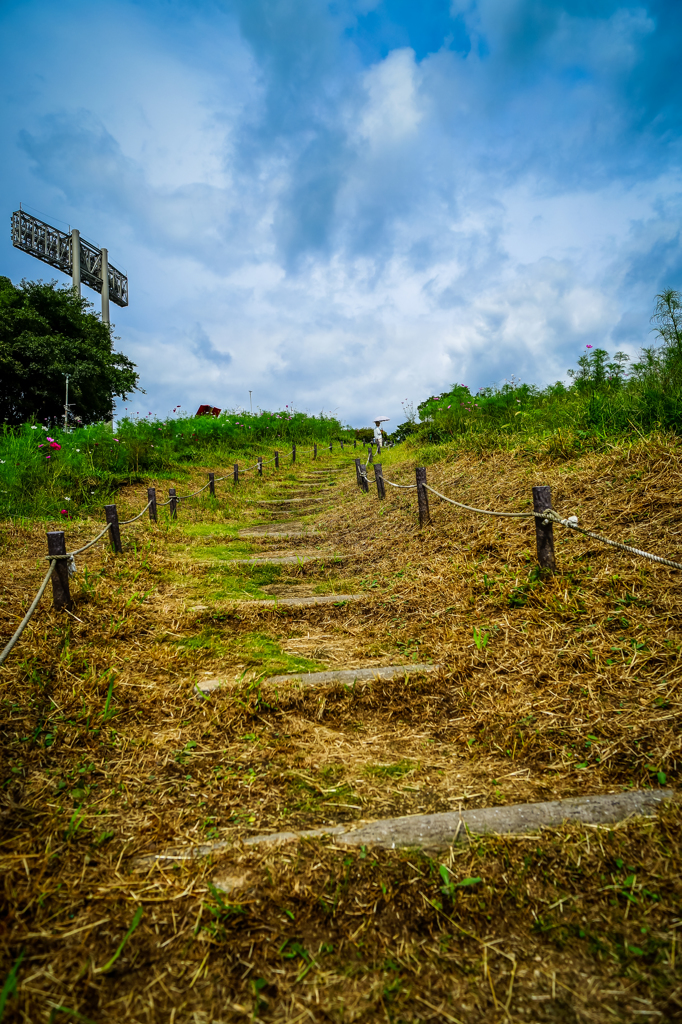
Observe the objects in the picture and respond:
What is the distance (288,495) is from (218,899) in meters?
9.40

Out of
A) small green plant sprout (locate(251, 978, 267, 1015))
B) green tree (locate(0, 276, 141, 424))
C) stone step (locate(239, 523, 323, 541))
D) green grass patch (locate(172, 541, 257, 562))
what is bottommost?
small green plant sprout (locate(251, 978, 267, 1015))

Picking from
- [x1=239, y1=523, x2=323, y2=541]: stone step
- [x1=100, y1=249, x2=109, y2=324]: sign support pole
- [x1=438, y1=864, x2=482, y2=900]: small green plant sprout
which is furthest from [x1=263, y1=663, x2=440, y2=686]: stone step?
[x1=100, y1=249, x2=109, y2=324]: sign support pole

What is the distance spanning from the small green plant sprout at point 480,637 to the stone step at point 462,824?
1.20 m

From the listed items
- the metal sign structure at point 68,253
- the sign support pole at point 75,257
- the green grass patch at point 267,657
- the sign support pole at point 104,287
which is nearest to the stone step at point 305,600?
the green grass patch at point 267,657

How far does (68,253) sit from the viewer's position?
27.8m

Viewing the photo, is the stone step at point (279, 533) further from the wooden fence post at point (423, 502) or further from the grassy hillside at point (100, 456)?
the grassy hillside at point (100, 456)

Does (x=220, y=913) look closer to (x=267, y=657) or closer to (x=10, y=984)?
(x=10, y=984)

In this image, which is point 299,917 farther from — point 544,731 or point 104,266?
point 104,266

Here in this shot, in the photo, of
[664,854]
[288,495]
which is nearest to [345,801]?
[664,854]

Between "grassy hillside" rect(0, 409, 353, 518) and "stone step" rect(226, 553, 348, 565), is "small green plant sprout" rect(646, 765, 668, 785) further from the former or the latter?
"grassy hillside" rect(0, 409, 353, 518)

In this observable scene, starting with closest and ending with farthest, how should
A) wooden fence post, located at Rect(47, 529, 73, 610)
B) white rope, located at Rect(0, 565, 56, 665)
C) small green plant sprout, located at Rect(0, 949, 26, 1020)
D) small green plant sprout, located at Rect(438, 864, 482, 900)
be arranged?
small green plant sprout, located at Rect(0, 949, 26, 1020) → small green plant sprout, located at Rect(438, 864, 482, 900) → white rope, located at Rect(0, 565, 56, 665) → wooden fence post, located at Rect(47, 529, 73, 610)

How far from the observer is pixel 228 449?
14.4 metres

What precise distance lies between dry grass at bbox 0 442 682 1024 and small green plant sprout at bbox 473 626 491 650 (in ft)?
0.05

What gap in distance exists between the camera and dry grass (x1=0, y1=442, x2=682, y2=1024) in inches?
57.6
